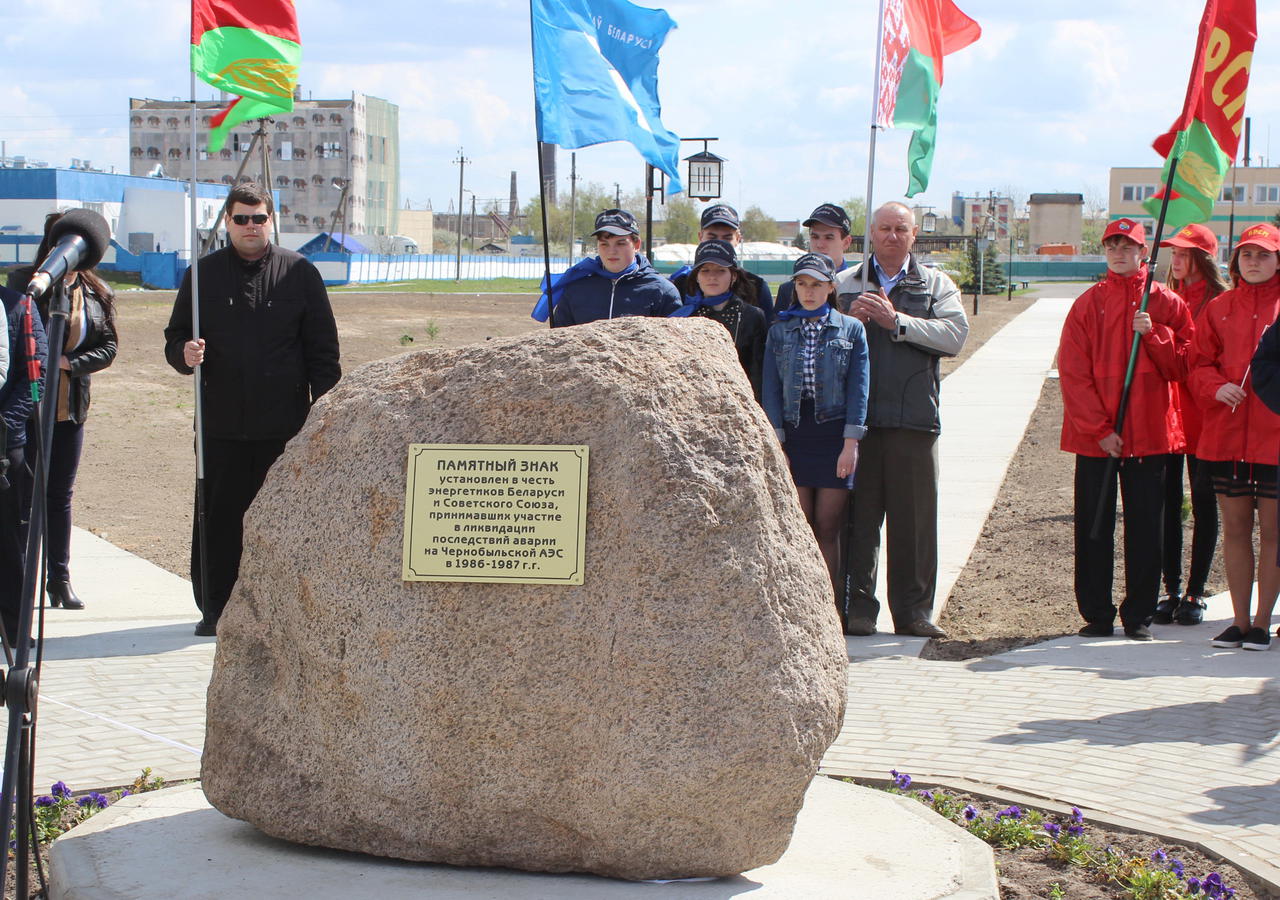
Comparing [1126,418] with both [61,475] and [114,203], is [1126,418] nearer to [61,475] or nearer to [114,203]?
[61,475]

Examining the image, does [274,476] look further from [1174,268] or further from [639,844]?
[1174,268]

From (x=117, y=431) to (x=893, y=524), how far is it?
11.0 m

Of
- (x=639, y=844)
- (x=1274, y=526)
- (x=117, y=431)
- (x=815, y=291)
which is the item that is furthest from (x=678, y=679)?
(x=117, y=431)

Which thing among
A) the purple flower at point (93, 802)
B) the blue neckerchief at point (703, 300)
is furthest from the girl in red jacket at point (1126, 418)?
the purple flower at point (93, 802)

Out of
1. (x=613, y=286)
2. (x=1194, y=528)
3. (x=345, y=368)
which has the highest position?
(x=613, y=286)

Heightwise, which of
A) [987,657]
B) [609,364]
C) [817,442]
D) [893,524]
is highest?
[609,364]

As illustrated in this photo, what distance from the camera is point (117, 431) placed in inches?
590

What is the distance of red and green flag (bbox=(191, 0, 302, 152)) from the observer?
6859 millimetres

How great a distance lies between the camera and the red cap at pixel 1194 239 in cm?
700

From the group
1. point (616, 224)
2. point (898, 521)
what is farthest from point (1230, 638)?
point (616, 224)

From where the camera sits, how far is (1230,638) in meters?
6.31

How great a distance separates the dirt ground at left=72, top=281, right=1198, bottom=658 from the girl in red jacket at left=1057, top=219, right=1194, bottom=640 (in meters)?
0.49

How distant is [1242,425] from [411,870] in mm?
4553

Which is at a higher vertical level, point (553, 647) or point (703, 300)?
point (703, 300)
